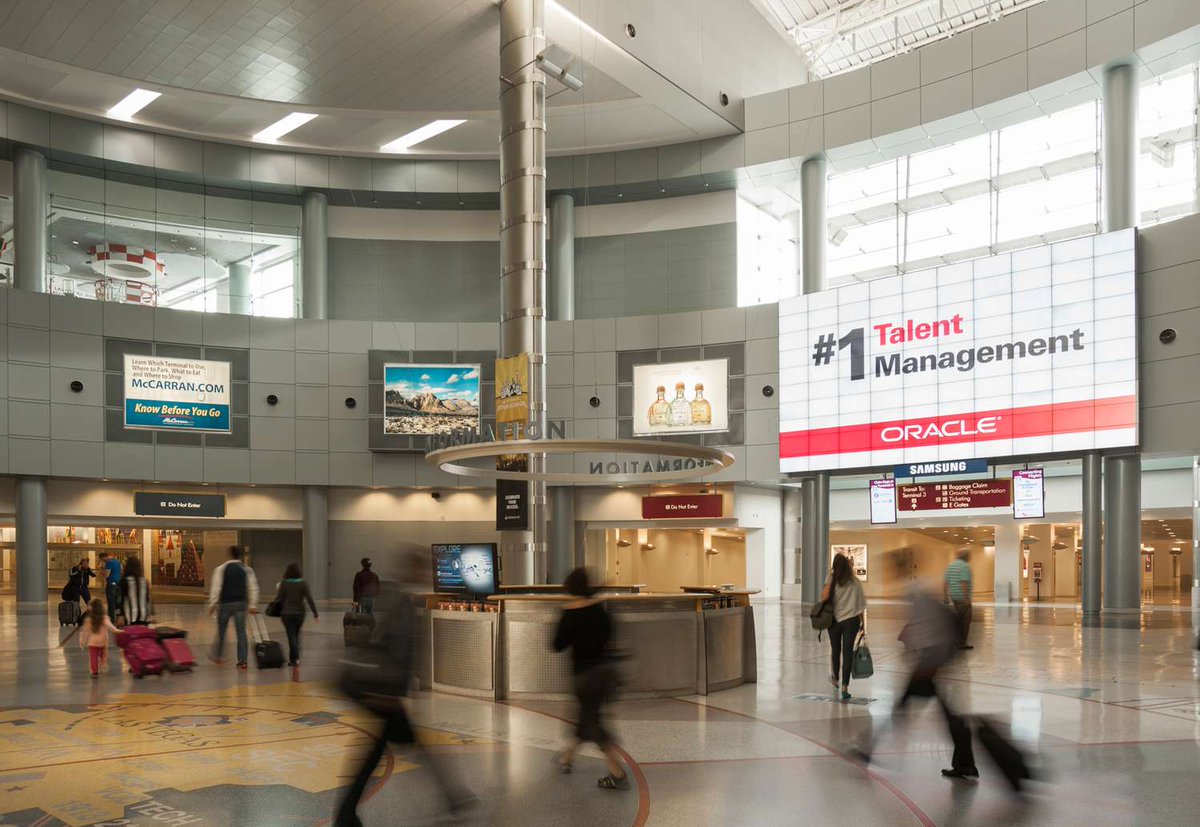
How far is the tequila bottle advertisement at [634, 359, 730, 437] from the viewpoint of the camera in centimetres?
3462

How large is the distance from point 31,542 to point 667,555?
21781 mm

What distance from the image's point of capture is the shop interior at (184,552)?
37.5 meters

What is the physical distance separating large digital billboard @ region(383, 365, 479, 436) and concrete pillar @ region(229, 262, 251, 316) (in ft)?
18.0

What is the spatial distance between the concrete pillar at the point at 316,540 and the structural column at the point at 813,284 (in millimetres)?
16745

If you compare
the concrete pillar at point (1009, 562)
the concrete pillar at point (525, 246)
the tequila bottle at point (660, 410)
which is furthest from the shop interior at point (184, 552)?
the concrete pillar at point (1009, 562)

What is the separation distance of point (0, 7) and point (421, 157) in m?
14.5

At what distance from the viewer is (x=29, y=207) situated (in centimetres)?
3241

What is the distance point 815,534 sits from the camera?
1289 inches

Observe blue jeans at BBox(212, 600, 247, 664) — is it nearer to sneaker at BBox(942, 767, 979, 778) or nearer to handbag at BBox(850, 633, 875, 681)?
handbag at BBox(850, 633, 875, 681)

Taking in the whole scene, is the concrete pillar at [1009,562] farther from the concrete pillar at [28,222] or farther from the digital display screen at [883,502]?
the concrete pillar at [28,222]

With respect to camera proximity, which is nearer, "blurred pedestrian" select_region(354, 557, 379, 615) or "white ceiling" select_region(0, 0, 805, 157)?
"blurred pedestrian" select_region(354, 557, 379, 615)

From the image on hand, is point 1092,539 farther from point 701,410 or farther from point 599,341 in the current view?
point 599,341

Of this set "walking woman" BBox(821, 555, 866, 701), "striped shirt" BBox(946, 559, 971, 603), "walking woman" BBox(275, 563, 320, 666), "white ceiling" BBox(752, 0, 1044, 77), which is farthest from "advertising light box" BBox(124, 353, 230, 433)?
"walking woman" BBox(821, 555, 866, 701)

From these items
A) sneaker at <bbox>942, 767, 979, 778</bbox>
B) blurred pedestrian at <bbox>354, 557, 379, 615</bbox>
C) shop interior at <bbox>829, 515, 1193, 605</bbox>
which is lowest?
shop interior at <bbox>829, 515, 1193, 605</bbox>
